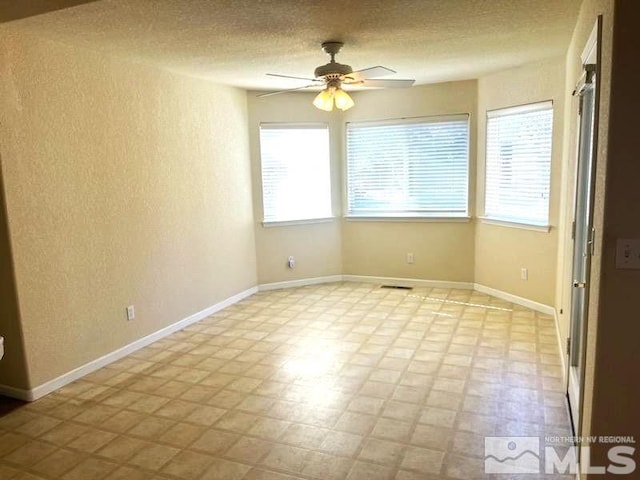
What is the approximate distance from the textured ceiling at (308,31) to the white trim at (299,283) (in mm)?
2678

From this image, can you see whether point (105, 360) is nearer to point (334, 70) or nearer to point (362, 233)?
point (334, 70)

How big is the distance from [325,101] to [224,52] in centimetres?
89

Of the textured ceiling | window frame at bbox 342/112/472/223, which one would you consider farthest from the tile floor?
the textured ceiling

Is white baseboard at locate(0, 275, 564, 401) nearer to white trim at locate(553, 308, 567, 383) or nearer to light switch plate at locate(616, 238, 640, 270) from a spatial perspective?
white trim at locate(553, 308, 567, 383)

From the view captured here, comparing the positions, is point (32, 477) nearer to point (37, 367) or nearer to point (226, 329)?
point (37, 367)

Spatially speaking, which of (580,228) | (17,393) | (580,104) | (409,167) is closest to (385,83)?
(580,104)

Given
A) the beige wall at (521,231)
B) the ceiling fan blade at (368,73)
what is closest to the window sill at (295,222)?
the beige wall at (521,231)

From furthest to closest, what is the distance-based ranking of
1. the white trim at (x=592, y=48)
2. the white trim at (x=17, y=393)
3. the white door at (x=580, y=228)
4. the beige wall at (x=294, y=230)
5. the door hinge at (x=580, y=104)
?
the beige wall at (x=294, y=230)
the white trim at (x=17, y=393)
the door hinge at (x=580, y=104)
the white door at (x=580, y=228)
the white trim at (x=592, y=48)

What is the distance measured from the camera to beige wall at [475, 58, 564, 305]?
4355mm

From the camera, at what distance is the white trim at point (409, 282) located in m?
5.70

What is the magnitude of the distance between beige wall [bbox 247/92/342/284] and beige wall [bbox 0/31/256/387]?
0.52m

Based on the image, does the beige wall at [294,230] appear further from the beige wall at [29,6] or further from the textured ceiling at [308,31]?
the beige wall at [29,6]

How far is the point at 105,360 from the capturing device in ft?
12.3

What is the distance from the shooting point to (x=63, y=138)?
3344 millimetres
